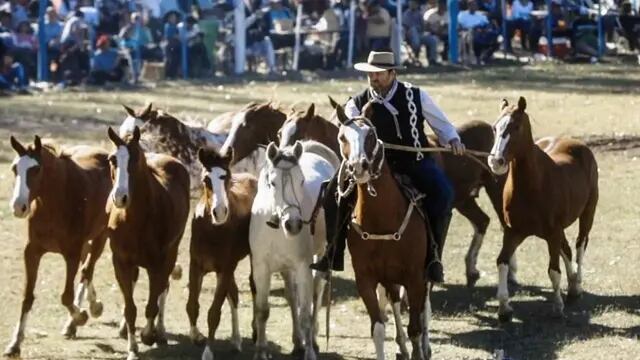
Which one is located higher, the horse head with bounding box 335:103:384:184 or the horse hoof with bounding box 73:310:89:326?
the horse head with bounding box 335:103:384:184

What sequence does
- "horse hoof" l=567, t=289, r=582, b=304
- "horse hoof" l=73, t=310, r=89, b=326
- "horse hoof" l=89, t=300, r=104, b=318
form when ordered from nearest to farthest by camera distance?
"horse hoof" l=73, t=310, r=89, b=326, "horse hoof" l=89, t=300, r=104, b=318, "horse hoof" l=567, t=289, r=582, b=304

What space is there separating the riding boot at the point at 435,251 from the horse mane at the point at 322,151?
2.20 metres

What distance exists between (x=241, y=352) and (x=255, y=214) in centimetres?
131

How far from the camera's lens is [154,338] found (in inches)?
544

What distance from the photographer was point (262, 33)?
1352 inches

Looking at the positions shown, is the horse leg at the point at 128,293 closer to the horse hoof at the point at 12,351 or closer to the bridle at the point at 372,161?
the horse hoof at the point at 12,351

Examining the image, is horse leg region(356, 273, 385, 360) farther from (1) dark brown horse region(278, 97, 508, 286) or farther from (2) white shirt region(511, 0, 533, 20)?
(2) white shirt region(511, 0, 533, 20)

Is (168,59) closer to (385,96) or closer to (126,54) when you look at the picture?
(126,54)

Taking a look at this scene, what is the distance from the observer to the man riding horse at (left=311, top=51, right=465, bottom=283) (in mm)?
12633

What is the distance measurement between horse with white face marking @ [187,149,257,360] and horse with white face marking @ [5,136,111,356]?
1.22 metres

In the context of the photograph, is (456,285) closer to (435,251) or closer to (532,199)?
(532,199)

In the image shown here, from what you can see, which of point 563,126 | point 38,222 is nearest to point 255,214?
point 38,222

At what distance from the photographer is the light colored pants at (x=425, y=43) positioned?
116 ft

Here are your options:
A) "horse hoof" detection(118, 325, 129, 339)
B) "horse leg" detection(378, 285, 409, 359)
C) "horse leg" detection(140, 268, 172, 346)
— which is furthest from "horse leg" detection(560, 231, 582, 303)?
"horse hoof" detection(118, 325, 129, 339)
